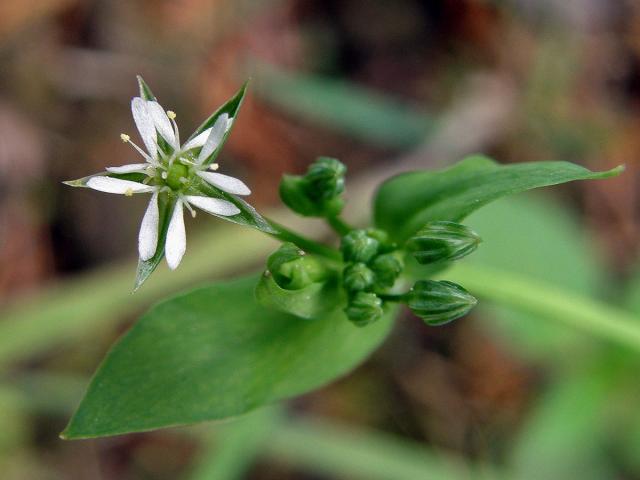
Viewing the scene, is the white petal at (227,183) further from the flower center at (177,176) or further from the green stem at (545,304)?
the green stem at (545,304)

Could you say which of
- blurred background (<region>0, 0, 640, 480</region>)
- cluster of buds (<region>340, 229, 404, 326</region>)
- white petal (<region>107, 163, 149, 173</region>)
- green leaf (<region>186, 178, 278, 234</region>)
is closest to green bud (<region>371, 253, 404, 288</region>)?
cluster of buds (<region>340, 229, 404, 326</region>)

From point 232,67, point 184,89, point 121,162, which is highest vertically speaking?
point 232,67

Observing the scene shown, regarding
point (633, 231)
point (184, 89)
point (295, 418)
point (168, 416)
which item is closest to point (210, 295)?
point (168, 416)

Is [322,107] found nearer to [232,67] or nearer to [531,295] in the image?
[232,67]

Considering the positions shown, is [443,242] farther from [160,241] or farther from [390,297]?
[160,241]

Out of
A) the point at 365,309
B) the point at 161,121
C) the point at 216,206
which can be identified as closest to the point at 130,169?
the point at 161,121
